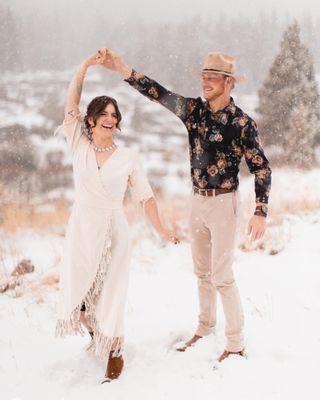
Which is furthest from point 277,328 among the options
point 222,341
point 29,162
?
point 29,162

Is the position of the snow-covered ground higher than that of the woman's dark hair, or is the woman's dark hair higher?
the woman's dark hair

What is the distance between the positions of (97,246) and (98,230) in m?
0.10

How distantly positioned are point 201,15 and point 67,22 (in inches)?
676

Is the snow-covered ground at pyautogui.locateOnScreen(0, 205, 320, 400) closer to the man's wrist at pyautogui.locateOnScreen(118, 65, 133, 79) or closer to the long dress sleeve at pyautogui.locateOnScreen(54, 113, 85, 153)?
the long dress sleeve at pyautogui.locateOnScreen(54, 113, 85, 153)

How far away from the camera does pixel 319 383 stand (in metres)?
2.80

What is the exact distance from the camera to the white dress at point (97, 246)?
2.88 metres

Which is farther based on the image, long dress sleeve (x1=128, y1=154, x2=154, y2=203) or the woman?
long dress sleeve (x1=128, y1=154, x2=154, y2=203)

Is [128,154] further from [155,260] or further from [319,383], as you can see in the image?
A: [155,260]

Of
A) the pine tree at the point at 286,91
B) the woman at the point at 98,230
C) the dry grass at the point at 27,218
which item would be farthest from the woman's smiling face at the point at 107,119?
the pine tree at the point at 286,91

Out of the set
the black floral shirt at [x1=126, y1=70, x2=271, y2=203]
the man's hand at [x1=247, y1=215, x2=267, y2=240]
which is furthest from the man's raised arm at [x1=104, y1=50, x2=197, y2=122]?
the man's hand at [x1=247, y1=215, x2=267, y2=240]

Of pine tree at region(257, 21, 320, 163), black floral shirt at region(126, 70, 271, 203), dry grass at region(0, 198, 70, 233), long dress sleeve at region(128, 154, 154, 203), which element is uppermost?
pine tree at region(257, 21, 320, 163)

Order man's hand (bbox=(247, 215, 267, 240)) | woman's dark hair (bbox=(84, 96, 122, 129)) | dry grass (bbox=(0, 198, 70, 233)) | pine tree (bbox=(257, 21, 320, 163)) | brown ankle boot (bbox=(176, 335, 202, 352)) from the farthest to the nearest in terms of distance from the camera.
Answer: pine tree (bbox=(257, 21, 320, 163)) → dry grass (bbox=(0, 198, 70, 233)) → brown ankle boot (bbox=(176, 335, 202, 352)) → man's hand (bbox=(247, 215, 267, 240)) → woman's dark hair (bbox=(84, 96, 122, 129))

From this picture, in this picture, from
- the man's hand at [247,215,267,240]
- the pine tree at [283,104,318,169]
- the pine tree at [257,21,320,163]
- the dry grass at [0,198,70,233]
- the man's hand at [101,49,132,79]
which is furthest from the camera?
the pine tree at [257,21,320,163]

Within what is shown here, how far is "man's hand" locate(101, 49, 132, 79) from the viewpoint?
121 inches
